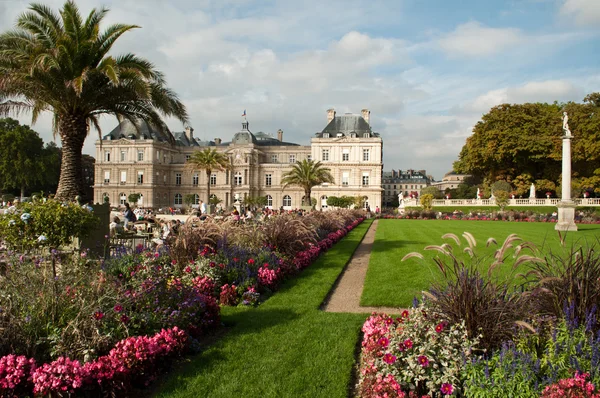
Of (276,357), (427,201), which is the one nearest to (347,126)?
(427,201)

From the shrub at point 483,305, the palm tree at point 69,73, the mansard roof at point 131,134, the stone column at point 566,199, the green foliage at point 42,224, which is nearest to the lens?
the shrub at point 483,305

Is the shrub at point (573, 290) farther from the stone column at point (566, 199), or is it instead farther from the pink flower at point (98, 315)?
the stone column at point (566, 199)

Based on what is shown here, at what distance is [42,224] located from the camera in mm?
7262

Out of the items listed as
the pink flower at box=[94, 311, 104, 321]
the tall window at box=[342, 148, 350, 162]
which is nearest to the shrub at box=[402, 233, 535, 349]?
the pink flower at box=[94, 311, 104, 321]

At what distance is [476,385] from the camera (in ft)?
11.2

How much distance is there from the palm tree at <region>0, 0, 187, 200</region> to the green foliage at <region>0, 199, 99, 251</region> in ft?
10.5

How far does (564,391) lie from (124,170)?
72.2 m

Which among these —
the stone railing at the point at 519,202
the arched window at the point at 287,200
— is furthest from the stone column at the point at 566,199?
the arched window at the point at 287,200

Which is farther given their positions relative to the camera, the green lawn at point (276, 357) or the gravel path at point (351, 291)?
the gravel path at point (351, 291)

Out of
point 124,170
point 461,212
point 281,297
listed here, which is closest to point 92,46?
point 281,297

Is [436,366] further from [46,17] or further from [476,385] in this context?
[46,17]

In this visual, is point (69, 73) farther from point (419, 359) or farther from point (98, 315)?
point (419, 359)

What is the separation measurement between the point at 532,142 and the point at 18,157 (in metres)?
55.6

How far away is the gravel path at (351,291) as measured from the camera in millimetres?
6836
